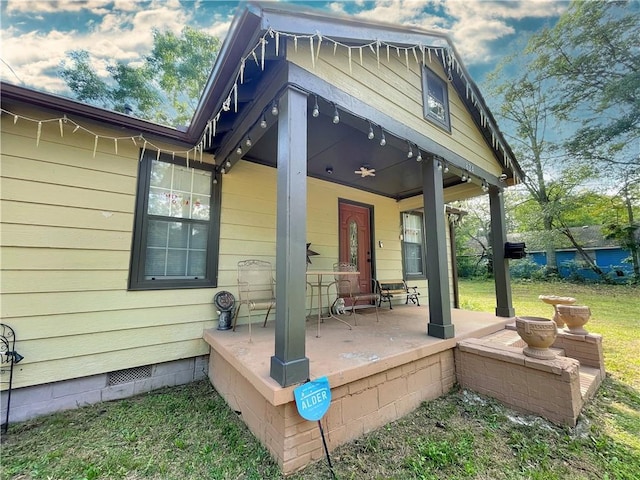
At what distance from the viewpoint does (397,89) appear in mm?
3172

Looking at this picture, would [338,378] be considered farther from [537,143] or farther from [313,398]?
[537,143]

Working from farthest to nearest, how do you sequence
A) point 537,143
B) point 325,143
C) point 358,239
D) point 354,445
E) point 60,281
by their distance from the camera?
point 537,143, point 358,239, point 325,143, point 60,281, point 354,445

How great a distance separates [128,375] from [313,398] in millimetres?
2292

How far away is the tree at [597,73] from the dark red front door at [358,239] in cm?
1128

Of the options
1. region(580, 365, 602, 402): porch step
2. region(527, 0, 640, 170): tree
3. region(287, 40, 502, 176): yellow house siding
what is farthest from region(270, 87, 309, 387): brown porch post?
region(527, 0, 640, 170): tree

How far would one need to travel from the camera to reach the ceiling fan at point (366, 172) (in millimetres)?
4207

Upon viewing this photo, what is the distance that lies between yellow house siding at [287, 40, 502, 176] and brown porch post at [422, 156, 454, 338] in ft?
2.30

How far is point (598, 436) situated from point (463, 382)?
1.02 m

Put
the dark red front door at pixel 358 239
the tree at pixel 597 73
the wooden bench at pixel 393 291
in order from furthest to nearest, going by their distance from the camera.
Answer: the tree at pixel 597 73, the dark red front door at pixel 358 239, the wooden bench at pixel 393 291

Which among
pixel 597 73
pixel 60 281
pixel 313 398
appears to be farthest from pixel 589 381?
pixel 597 73

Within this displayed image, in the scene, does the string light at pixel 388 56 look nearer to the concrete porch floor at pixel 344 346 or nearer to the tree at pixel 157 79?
the concrete porch floor at pixel 344 346

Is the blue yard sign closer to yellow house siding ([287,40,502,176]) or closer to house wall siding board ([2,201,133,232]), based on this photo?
yellow house siding ([287,40,502,176])

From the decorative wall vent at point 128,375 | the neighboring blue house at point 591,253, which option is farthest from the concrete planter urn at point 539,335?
the neighboring blue house at point 591,253

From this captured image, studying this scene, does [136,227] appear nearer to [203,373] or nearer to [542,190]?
[203,373]
